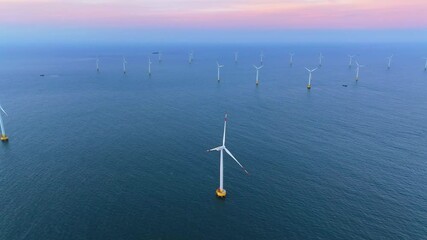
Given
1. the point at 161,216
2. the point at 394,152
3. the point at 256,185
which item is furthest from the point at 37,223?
the point at 394,152

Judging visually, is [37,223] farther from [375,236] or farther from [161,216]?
[375,236]

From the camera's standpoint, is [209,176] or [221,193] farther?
[209,176]

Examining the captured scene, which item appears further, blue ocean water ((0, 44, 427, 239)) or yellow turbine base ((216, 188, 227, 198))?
yellow turbine base ((216, 188, 227, 198))

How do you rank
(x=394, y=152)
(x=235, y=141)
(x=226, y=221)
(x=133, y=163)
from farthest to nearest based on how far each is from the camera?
(x=235, y=141)
(x=394, y=152)
(x=133, y=163)
(x=226, y=221)

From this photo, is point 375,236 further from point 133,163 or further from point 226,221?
point 133,163

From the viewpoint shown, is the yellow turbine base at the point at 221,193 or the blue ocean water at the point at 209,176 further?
the yellow turbine base at the point at 221,193

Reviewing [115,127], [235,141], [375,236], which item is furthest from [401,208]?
[115,127]

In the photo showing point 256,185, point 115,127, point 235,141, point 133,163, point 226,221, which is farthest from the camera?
point 115,127

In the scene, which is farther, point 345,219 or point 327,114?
point 327,114

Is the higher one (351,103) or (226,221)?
(351,103)
